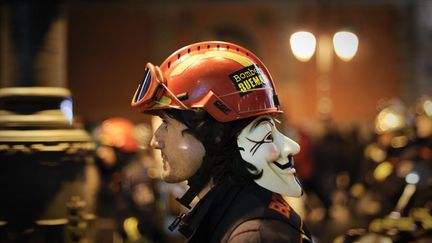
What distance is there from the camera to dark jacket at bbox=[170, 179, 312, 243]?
103 inches

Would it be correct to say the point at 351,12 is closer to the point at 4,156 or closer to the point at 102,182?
the point at 102,182

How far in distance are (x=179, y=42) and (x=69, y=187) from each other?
1011 inches

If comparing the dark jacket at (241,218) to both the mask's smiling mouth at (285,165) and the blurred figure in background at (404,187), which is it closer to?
the mask's smiling mouth at (285,165)

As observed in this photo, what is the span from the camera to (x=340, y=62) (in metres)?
30.0

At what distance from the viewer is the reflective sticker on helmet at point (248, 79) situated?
288 cm

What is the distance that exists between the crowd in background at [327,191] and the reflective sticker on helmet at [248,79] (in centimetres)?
134

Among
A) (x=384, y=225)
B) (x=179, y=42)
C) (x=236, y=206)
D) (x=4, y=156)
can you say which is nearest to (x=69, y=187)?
(x=4, y=156)

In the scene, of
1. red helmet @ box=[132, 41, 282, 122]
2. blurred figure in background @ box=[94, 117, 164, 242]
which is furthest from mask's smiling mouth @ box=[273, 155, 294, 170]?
blurred figure in background @ box=[94, 117, 164, 242]

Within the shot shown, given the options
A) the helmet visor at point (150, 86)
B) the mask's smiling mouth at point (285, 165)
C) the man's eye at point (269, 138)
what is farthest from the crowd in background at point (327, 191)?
the helmet visor at point (150, 86)

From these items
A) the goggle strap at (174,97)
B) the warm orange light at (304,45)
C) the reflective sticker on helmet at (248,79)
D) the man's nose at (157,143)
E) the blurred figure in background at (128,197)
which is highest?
the warm orange light at (304,45)

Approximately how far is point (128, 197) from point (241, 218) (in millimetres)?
5349

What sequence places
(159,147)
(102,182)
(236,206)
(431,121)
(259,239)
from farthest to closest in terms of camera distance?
(102,182) → (431,121) → (159,147) → (236,206) → (259,239)

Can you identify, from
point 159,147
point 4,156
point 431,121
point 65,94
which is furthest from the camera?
point 431,121

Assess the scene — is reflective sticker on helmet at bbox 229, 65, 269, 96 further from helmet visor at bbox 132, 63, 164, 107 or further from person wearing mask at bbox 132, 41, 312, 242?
helmet visor at bbox 132, 63, 164, 107
